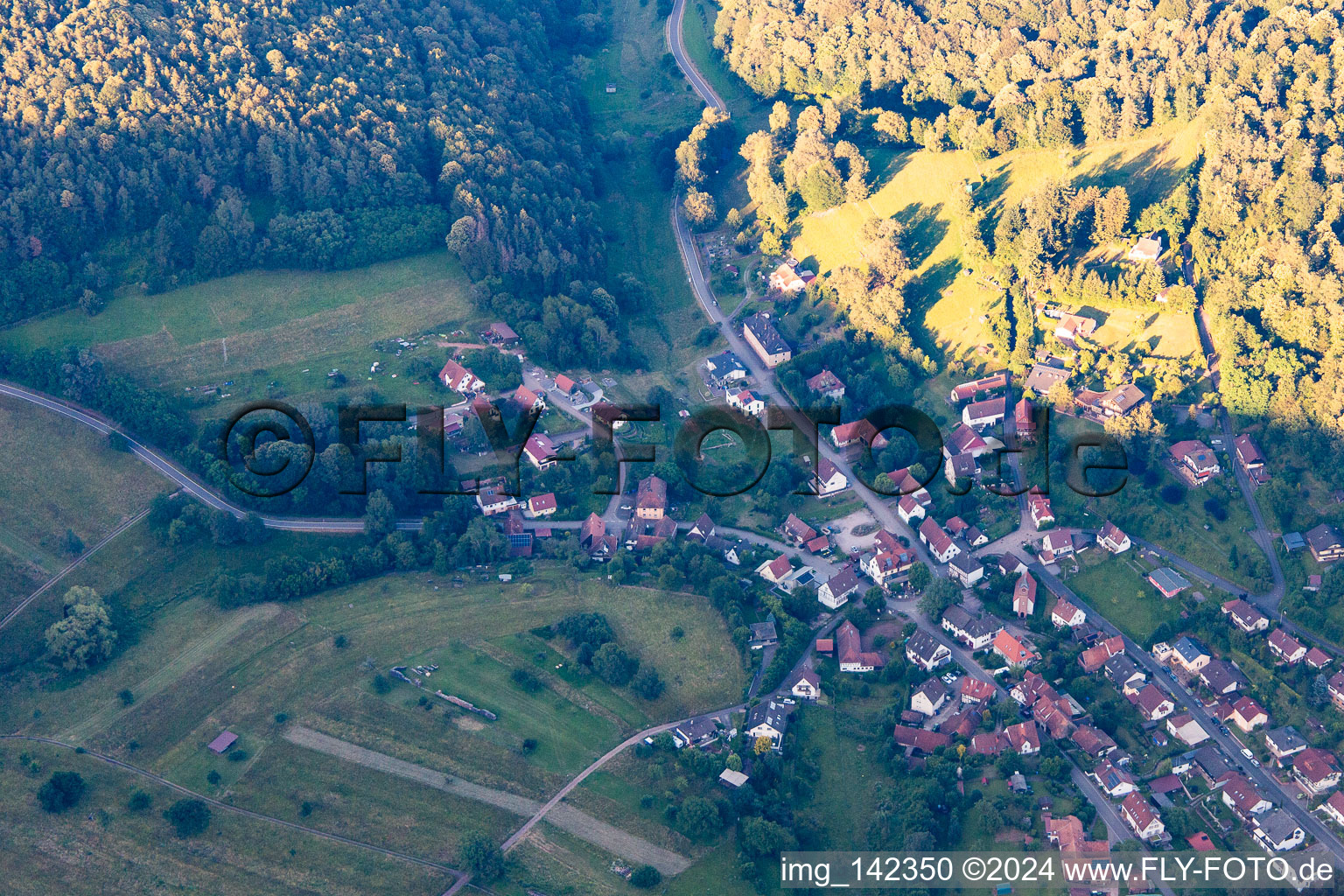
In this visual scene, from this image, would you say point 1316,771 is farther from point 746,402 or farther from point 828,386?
point 746,402

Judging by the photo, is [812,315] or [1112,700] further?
[812,315]

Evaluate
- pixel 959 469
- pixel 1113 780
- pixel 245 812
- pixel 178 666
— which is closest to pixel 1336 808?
pixel 1113 780

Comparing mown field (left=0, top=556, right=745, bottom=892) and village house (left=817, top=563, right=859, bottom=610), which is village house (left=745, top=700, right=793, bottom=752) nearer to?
mown field (left=0, top=556, right=745, bottom=892)

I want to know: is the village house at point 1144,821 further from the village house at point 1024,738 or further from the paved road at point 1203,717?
the paved road at point 1203,717

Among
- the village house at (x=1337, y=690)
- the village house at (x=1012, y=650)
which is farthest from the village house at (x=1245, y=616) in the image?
the village house at (x=1012, y=650)

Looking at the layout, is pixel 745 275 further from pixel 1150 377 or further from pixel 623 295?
pixel 1150 377

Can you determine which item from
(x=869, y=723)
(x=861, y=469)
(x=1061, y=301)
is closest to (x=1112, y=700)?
(x=869, y=723)
